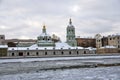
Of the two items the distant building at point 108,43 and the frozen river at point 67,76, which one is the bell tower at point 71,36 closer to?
the distant building at point 108,43

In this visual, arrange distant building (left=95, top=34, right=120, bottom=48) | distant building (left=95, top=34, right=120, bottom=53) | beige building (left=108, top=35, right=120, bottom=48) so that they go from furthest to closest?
distant building (left=95, top=34, right=120, bottom=48) < beige building (left=108, top=35, right=120, bottom=48) < distant building (left=95, top=34, right=120, bottom=53)

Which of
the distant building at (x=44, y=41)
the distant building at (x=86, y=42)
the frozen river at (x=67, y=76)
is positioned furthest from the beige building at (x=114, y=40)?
the frozen river at (x=67, y=76)

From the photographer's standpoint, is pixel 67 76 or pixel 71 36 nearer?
pixel 67 76

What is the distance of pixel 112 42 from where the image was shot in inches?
5487

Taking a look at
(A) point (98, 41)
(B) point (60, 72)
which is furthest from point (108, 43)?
(B) point (60, 72)

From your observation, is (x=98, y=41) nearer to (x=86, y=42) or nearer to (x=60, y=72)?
(x=86, y=42)

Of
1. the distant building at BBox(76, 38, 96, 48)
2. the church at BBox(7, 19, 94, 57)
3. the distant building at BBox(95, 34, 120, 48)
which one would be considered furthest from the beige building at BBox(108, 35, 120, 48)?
the church at BBox(7, 19, 94, 57)

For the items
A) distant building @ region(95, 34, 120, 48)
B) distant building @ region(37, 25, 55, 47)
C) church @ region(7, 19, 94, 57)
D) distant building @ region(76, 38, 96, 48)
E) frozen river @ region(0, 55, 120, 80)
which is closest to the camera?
frozen river @ region(0, 55, 120, 80)

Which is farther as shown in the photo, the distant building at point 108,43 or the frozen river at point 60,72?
the distant building at point 108,43

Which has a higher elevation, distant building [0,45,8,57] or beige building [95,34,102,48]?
beige building [95,34,102,48]

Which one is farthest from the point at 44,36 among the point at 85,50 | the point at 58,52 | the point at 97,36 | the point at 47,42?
the point at 97,36

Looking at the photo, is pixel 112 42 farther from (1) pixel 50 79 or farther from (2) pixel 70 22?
(1) pixel 50 79

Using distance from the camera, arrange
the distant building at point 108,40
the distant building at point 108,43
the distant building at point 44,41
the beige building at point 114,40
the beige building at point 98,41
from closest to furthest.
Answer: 1. the distant building at point 44,41
2. the distant building at point 108,43
3. the beige building at point 114,40
4. the distant building at point 108,40
5. the beige building at point 98,41

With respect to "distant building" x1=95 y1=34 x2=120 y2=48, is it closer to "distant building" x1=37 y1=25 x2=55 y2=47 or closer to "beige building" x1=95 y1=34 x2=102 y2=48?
"beige building" x1=95 y1=34 x2=102 y2=48
